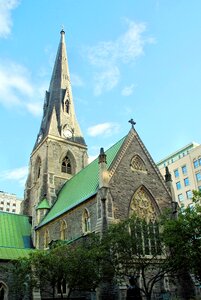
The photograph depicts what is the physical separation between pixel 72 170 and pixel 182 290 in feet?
65.9

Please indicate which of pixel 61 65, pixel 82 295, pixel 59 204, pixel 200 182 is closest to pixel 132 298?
pixel 82 295

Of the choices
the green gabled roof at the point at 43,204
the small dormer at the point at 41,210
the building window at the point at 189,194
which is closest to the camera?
the small dormer at the point at 41,210

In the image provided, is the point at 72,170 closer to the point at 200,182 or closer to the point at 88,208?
the point at 88,208

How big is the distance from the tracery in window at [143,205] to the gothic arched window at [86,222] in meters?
3.28

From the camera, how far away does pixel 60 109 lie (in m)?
44.6

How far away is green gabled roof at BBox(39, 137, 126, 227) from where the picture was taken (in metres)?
27.3

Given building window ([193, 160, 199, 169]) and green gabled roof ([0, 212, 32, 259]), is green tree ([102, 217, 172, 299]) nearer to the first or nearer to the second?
green gabled roof ([0, 212, 32, 259])

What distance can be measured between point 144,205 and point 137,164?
347 cm

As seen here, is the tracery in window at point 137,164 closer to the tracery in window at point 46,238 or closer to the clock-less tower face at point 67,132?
the tracery in window at point 46,238

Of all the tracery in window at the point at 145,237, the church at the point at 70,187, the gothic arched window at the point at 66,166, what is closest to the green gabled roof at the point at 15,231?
the church at the point at 70,187

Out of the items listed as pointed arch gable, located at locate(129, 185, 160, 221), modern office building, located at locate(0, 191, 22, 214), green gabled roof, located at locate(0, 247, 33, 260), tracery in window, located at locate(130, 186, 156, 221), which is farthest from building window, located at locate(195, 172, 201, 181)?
modern office building, located at locate(0, 191, 22, 214)

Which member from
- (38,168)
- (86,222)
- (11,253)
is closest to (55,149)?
(38,168)

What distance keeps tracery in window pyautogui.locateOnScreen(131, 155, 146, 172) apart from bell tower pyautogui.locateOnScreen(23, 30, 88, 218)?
11.4 metres

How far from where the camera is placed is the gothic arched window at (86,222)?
1005 inches
